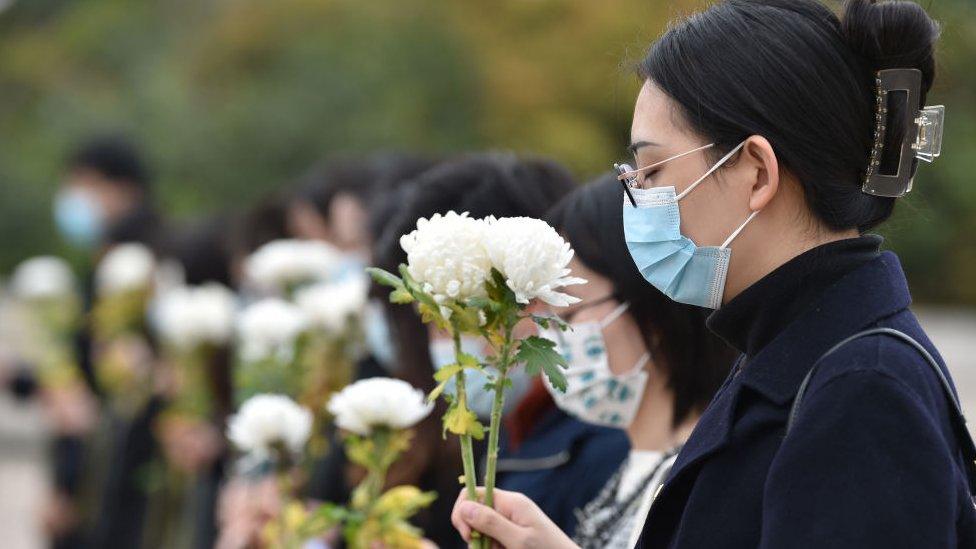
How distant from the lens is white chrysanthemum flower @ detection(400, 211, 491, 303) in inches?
73.7

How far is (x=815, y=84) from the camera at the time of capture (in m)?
1.78

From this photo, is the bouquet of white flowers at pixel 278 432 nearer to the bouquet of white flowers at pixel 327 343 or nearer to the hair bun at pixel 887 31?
the bouquet of white flowers at pixel 327 343

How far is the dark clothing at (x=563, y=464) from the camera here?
124 inches

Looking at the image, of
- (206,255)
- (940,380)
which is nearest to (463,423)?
(940,380)

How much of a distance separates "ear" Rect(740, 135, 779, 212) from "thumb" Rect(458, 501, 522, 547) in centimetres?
61

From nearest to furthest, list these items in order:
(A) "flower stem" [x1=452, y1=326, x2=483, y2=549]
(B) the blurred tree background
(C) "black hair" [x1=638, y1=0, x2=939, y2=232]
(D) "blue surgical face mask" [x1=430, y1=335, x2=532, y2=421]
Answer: (C) "black hair" [x1=638, y1=0, x2=939, y2=232] < (A) "flower stem" [x1=452, y1=326, x2=483, y2=549] < (D) "blue surgical face mask" [x1=430, y1=335, x2=532, y2=421] < (B) the blurred tree background

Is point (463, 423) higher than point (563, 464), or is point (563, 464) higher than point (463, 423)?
point (463, 423)

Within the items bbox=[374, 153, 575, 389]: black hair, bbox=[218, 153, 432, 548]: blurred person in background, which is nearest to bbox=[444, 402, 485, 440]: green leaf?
bbox=[374, 153, 575, 389]: black hair

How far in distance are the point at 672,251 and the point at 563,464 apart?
1436 millimetres

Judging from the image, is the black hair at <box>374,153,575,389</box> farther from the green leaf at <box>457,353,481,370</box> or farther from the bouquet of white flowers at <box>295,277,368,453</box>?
the green leaf at <box>457,353,481,370</box>

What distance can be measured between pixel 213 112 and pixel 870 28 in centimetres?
1769

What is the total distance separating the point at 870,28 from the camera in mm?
1796

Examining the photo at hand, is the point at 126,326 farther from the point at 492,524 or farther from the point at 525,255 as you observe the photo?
the point at 525,255

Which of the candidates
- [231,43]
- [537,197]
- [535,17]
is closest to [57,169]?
[231,43]
